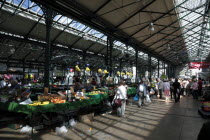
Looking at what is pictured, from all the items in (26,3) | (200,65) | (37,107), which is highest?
(26,3)

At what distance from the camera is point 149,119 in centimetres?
663

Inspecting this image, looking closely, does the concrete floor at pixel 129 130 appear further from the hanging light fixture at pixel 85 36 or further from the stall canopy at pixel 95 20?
the hanging light fixture at pixel 85 36

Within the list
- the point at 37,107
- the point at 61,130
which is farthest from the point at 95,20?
the point at 61,130

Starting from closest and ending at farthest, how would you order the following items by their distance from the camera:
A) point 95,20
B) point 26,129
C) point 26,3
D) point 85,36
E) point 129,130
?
point 26,129 → point 129,130 → point 95,20 → point 26,3 → point 85,36

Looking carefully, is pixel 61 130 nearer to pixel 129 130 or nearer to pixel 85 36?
pixel 129 130

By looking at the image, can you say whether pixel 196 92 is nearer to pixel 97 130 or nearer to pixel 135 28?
pixel 135 28

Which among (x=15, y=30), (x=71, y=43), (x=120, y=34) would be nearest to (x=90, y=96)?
(x=120, y=34)

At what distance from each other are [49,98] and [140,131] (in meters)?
3.30

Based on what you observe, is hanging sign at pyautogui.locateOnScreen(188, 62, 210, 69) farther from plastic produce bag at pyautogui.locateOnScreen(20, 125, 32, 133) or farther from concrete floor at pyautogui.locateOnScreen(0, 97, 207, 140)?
plastic produce bag at pyautogui.locateOnScreen(20, 125, 32, 133)

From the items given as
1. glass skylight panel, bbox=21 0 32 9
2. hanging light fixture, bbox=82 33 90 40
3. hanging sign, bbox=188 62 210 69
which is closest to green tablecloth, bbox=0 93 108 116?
glass skylight panel, bbox=21 0 32 9

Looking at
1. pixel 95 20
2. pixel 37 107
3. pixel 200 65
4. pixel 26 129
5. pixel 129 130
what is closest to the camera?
pixel 37 107

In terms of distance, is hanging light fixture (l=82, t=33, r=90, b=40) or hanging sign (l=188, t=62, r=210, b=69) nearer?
hanging light fixture (l=82, t=33, r=90, b=40)

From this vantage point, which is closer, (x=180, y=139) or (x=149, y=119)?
(x=180, y=139)

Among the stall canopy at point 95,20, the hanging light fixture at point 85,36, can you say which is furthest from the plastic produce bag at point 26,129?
the hanging light fixture at point 85,36
